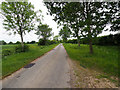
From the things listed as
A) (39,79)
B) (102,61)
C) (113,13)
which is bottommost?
(39,79)

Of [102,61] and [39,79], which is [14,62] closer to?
[39,79]

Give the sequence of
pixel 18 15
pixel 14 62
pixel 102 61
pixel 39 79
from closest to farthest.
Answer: pixel 39 79, pixel 102 61, pixel 14 62, pixel 18 15

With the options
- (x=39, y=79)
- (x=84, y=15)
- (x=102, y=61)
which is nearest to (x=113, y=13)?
(x=84, y=15)

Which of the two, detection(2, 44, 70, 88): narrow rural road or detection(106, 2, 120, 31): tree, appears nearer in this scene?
detection(2, 44, 70, 88): narrow rural road

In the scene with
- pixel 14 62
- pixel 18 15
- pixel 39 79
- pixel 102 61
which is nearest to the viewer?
pixel 39 79

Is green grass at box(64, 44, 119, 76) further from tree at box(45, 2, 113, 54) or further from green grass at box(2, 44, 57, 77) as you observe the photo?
green grass at box(2, 44, 57, 77)

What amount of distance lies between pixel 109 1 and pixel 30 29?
1639 cm

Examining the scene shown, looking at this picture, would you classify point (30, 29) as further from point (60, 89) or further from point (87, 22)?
point (60, 89)

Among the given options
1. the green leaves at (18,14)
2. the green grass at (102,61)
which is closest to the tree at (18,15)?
the green leaves at (18,14)

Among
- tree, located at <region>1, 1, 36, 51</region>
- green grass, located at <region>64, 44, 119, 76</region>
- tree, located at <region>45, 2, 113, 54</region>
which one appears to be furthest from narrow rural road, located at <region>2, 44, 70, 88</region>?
tree, located at <region>1, 1, 36, 51</region>

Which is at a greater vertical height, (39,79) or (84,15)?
(84,15)

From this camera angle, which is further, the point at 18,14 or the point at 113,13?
the point at 18,14

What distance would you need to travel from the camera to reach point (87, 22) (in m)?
6.22

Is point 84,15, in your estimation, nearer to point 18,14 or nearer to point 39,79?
point 39,79
